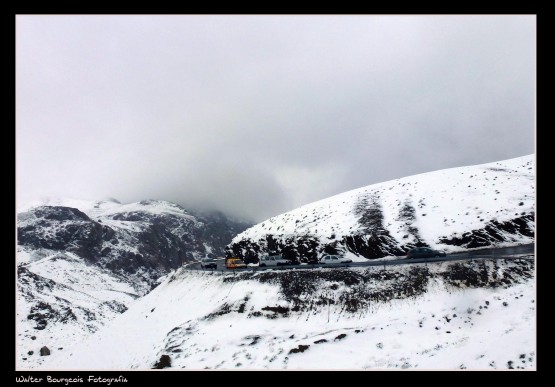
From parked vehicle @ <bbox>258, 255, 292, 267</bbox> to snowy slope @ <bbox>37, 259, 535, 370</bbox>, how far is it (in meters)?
4.71

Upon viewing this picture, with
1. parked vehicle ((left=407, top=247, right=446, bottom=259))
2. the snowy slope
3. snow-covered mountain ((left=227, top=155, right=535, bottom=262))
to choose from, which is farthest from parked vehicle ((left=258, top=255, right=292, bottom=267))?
parked vehicle ((left=407, top=247, right=446, bottom=259))

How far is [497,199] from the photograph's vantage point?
35.8 metres

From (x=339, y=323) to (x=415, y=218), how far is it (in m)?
19.3

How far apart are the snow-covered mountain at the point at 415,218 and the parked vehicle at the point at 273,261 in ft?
7.79

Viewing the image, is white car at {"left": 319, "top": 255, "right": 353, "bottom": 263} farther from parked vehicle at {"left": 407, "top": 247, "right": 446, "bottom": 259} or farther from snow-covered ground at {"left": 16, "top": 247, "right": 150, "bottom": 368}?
snow-covered ground at {"left": 16, "top": 247, "right": 150, "bottom": 368}

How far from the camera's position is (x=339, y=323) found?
23.7 m

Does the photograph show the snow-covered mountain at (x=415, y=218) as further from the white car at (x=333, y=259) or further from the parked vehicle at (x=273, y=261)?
the parked vehicle at (x=273, y=261)

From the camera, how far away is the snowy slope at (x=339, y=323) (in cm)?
1814

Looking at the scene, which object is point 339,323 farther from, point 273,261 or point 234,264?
point 234,264

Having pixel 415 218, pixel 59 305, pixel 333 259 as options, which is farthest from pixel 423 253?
pixel 59 305

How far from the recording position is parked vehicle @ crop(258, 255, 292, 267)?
37.9 m

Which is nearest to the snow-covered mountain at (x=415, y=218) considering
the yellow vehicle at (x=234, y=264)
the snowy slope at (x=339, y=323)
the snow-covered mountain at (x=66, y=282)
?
the yellow vehicle at (x=234, y=264)
